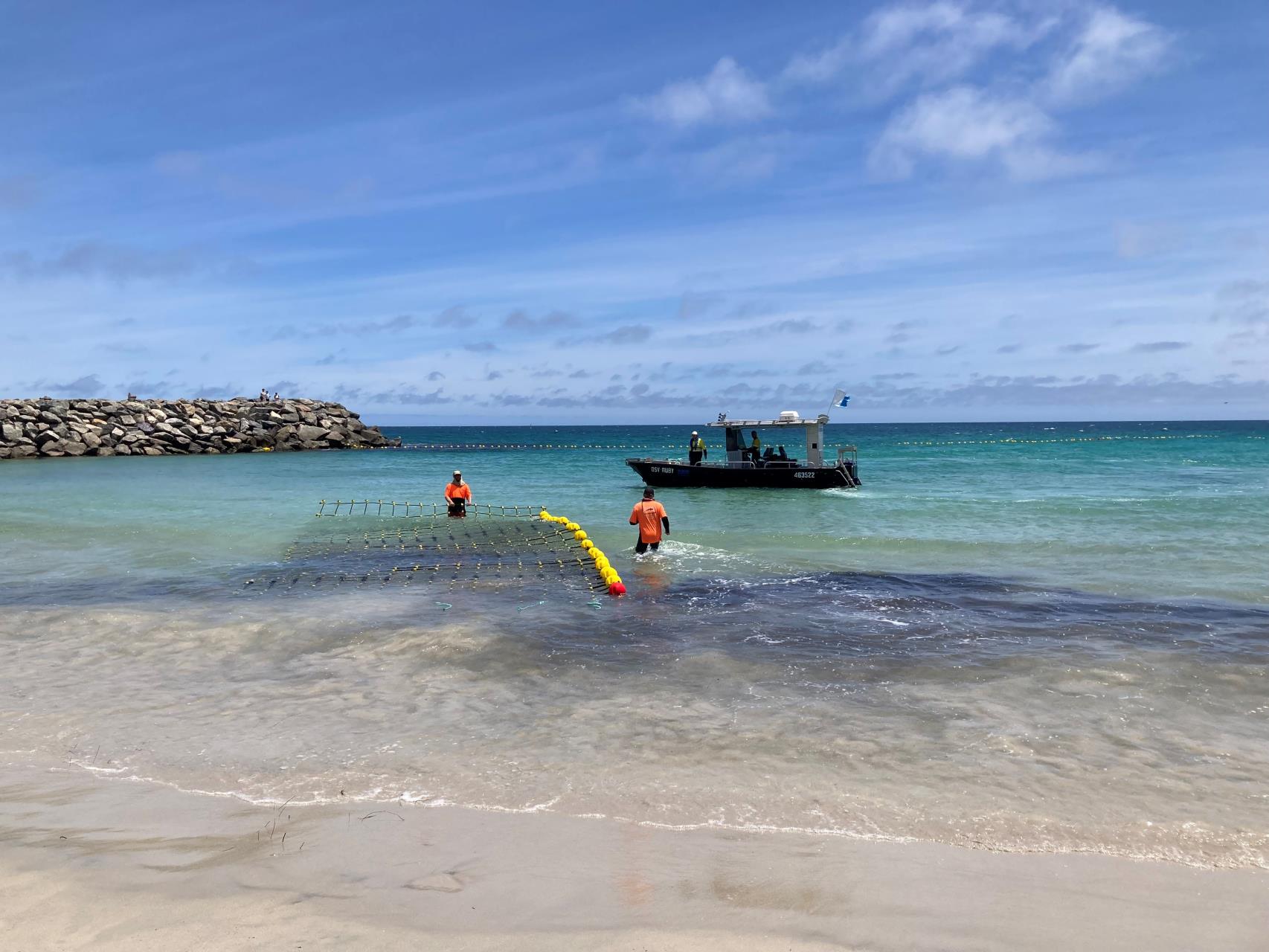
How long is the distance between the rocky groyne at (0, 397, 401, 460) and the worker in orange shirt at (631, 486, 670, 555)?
47337 millimetres

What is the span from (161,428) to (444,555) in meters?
46.6

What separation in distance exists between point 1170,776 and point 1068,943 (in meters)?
2.83

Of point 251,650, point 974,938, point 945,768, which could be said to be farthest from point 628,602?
point 974,938

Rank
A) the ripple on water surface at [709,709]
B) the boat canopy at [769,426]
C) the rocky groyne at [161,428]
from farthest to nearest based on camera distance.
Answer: the rocky groyne at [161,428], the boat canopy at [769,426], the ripple on water surface at [709,709]

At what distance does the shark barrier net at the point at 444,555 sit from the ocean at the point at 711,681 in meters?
0.23

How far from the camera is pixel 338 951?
3.98m

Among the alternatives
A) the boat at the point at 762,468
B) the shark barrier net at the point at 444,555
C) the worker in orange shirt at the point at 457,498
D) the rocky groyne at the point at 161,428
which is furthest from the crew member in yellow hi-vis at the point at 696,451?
the rocky groyne at the point at 161,428

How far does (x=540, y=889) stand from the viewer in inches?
180

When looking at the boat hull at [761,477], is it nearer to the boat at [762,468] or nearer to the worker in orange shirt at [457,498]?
the boat at [762,468]

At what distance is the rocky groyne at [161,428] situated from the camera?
52406 mm

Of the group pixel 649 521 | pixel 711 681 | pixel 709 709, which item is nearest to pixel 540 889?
pixel 709 709

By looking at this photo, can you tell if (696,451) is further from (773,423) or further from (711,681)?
(711,681)

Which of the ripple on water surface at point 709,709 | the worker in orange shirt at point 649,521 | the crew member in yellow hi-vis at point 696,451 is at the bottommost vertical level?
the ripple on water surface at point 709,709

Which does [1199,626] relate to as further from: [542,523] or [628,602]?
[542,523]
